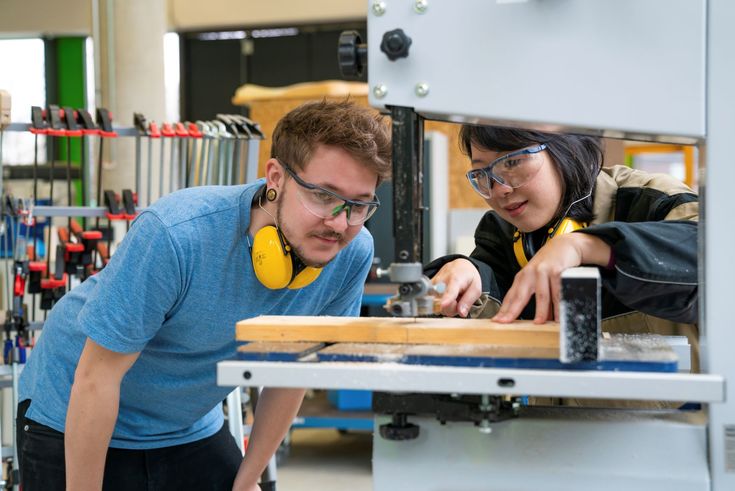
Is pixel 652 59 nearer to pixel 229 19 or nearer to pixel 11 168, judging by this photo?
pixel 11 168

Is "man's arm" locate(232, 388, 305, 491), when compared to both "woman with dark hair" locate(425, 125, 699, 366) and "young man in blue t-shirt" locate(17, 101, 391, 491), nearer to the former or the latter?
"young man in blue t-shirt" locate(17, 101, 391, 491)

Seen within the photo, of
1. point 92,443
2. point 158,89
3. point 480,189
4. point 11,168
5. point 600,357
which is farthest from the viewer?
point 158,89

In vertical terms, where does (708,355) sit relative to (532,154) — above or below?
below

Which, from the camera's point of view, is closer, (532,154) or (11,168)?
(532,154)

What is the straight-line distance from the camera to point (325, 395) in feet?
15.1

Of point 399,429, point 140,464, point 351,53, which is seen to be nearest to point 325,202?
point 351,53

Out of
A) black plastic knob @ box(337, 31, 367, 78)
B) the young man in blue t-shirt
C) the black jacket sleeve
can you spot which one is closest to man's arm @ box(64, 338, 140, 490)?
the young man in blue t-shirt

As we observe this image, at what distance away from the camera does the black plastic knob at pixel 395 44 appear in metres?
1.00

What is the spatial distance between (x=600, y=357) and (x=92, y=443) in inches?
34.5

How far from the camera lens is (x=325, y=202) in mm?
1380

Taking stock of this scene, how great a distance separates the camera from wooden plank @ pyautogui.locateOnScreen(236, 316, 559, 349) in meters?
1.03

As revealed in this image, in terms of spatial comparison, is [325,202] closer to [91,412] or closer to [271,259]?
[271,259]

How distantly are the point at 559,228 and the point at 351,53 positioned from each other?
567 mm

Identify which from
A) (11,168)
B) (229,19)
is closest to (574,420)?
(11,168)
